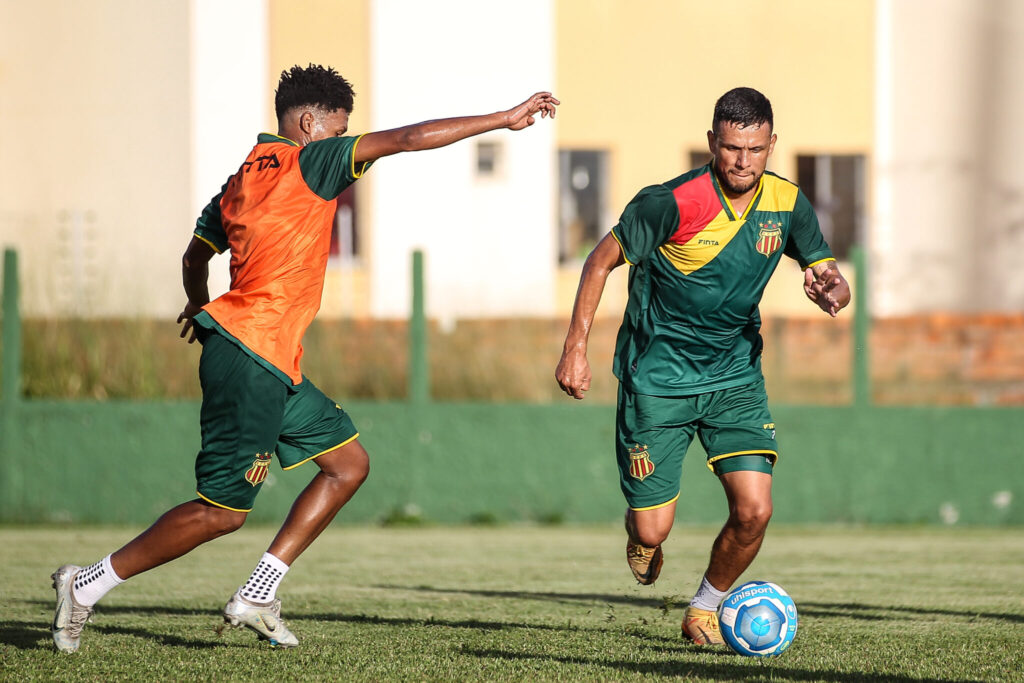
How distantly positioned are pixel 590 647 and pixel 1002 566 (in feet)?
15.5

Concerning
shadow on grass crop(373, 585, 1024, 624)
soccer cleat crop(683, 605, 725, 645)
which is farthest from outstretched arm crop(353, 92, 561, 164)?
shadow on grass crop(373, 585, 1024, 624)

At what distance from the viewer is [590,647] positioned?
5836mm

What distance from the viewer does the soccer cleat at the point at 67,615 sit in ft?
A: 18.1

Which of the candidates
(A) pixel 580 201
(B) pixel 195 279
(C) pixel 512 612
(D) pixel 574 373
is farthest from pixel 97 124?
(D) pixel 574 373

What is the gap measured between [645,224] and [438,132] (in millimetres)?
1021

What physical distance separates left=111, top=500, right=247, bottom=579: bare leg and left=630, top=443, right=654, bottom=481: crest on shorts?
169 centimetres

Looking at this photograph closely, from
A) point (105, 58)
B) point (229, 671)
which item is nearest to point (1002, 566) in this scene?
point (229, 671)

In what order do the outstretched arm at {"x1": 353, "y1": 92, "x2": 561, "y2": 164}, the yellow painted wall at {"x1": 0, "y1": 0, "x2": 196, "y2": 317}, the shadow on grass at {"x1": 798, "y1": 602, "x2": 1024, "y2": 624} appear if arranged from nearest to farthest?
the outstretched arm at {"x1": 353, "y1": 92, "x2": 561, "y2": 164} < the shadow on grass at {"x1": 798, "y1": 602, "x2": 1024, "y2": 624} < the yellow painted wall at {"x1": 0, "y1": 0, "x2": 196, "y2": 317}

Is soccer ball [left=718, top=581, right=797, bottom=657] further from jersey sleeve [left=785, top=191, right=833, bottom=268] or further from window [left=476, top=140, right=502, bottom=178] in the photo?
window [left=476, top=140, right=502, bottom=178]

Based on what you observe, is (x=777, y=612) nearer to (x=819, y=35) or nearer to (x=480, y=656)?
(x=480, y=656)

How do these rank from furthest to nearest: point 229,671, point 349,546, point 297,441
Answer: point 349,546 < point 297,441 < point 229,671

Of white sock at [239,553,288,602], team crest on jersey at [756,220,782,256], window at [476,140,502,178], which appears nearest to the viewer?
white sock at [239,553,288,602]

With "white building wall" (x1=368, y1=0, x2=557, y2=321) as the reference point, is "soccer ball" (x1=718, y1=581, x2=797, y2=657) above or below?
below

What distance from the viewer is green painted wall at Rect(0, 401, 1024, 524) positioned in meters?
12.7
